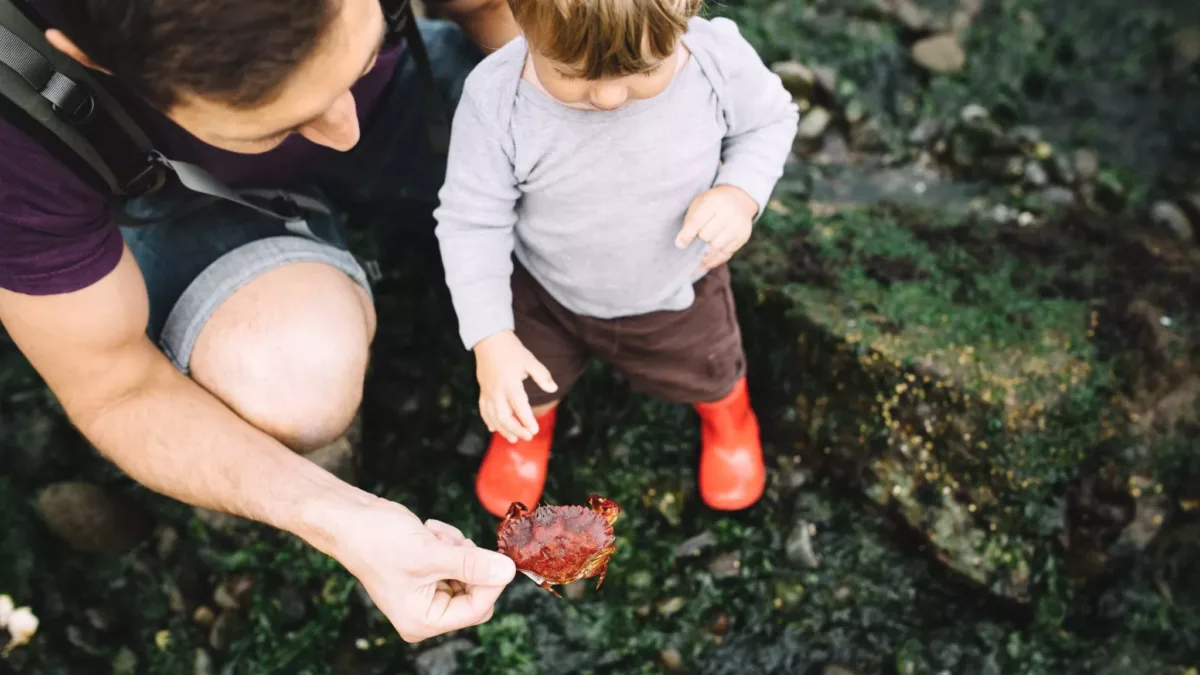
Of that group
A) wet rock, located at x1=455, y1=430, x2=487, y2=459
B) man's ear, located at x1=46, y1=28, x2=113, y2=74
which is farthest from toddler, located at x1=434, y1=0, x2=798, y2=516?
man's ear, located at x1=46, y1=28, x2=113, y2=74

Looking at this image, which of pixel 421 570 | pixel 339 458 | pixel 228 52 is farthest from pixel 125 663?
pixel 228 52

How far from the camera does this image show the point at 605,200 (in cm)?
187

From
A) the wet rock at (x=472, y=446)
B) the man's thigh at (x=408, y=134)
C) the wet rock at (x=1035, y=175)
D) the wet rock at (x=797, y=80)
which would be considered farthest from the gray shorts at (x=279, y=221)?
the wet rock at (x=1035, y=175)

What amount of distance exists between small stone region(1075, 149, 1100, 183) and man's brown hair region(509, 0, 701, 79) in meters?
2.11

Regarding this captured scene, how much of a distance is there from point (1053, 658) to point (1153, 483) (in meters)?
0.52

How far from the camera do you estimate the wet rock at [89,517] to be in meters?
2.38

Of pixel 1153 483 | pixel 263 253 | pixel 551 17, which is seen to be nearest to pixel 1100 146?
pixel 1153 483

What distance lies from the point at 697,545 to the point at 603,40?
1.45 m

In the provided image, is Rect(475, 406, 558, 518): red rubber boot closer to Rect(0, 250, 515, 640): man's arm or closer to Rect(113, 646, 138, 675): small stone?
Rect(0, 250, 515, 640): man's arm

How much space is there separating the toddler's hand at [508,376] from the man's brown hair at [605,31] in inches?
25.3

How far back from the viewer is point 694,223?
5.96 feet

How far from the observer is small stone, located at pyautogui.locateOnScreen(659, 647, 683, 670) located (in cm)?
223

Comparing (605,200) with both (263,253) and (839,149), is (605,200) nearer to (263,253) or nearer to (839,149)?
(263,253)

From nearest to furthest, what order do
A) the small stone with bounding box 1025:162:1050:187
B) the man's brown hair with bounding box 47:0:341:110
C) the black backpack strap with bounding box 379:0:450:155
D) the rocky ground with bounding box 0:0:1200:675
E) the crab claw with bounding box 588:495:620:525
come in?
the man's brown hair with bounding box 47:0:341:110 → the black backpack strap with bounding box 379:0:450:155 → the crab claw with bounding box 588:495:620:525 → the rocky ground with bounding box 0:0:1200:675 → the small stone with bounding box 1025:162:1050:187
